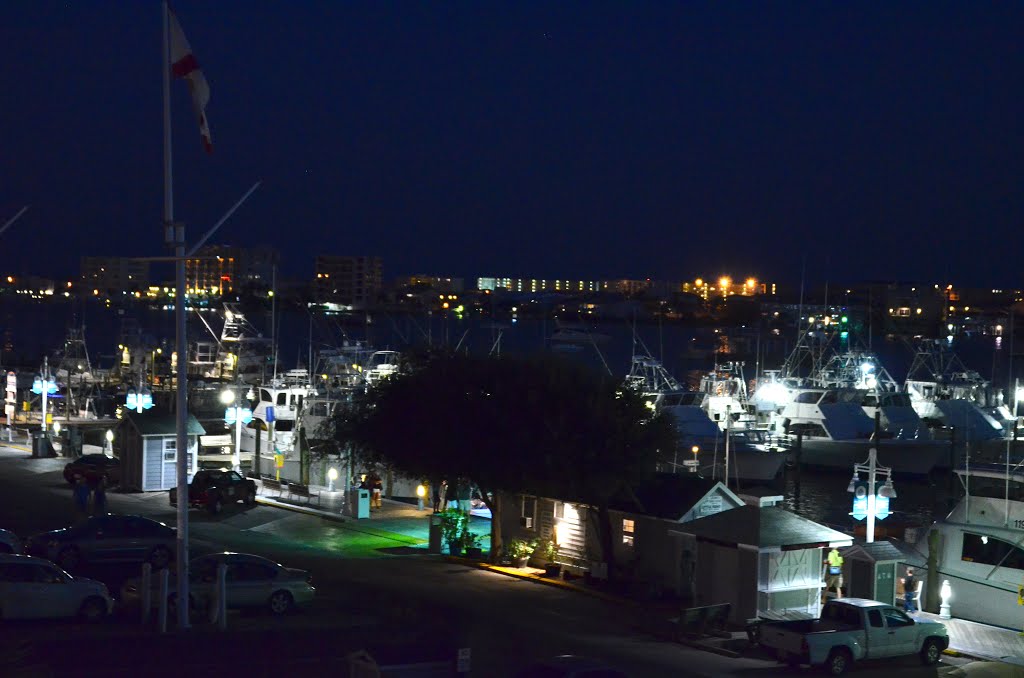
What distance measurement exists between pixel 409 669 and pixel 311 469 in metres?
25.6

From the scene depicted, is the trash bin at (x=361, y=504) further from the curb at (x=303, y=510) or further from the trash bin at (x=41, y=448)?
the trash bin at (x=41, y=448)

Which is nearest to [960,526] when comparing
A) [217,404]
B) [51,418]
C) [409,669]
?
[409,669]

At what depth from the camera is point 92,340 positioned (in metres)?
194

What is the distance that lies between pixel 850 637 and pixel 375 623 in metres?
6.68

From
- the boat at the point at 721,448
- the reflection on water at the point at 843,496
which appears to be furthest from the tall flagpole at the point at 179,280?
the boat at the point at 721,448

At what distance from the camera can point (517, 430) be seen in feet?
78.1

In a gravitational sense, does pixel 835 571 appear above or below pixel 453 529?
above

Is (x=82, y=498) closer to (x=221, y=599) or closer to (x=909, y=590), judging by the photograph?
(x=221, y=599)

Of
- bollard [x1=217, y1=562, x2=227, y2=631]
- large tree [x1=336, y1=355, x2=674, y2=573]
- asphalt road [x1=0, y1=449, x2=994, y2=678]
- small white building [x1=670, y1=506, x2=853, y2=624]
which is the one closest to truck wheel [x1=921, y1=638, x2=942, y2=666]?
asphalt road [x1=0, y1=449, x2=994, y2=678]

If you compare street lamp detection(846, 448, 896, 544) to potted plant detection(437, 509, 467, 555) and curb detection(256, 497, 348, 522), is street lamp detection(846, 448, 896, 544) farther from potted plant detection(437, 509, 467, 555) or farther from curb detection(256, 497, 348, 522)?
curb detection(256, 497, 348, 522)

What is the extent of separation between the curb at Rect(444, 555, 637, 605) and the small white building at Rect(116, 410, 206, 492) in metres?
11.0

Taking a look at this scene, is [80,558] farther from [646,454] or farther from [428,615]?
[646,454]

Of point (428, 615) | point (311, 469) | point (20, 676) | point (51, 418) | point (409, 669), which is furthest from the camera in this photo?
point (51, 418)

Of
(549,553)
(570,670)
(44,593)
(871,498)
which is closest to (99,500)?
(549,553)
